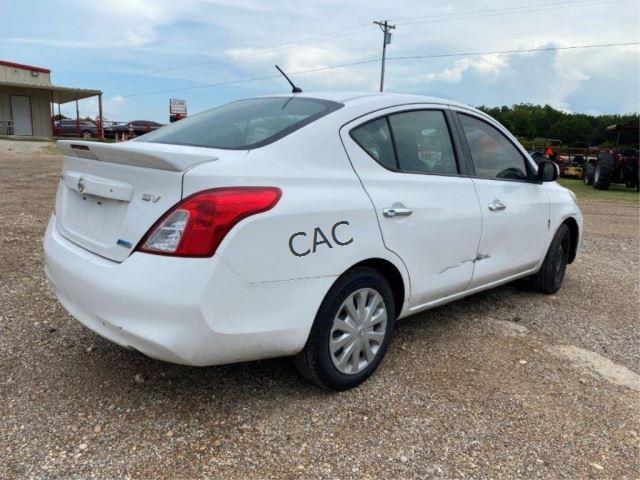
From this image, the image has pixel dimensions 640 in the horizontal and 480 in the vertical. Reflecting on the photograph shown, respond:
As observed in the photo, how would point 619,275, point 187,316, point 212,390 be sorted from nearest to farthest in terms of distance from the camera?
point 187,316
point 212,390
point 619,275

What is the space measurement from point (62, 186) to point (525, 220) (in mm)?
3151

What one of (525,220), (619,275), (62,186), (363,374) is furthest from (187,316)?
(619,275)

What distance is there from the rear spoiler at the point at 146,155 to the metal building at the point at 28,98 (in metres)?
28.9

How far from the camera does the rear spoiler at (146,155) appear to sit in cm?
238

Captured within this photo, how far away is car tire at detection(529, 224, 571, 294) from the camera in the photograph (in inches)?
187

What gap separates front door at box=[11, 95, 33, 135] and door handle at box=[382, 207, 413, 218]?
102 feet

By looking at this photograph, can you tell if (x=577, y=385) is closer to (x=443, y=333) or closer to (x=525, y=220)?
(x=443, y=333)

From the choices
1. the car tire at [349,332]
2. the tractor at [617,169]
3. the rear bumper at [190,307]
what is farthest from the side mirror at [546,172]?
the tractor at [617,169]

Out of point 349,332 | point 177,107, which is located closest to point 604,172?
point 349,332

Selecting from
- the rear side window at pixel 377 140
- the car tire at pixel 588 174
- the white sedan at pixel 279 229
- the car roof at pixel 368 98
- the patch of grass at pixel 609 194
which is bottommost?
the patch of grass at pixel 609 194

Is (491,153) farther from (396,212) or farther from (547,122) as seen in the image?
(547,122)

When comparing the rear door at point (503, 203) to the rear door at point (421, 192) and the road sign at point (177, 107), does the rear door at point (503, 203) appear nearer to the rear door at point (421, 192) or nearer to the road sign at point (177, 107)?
the rear door at point (421, 192)

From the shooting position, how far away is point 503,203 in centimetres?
391

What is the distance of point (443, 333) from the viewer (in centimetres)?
392
